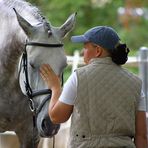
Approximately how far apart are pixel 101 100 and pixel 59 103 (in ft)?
0.87

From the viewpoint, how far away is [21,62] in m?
5.19

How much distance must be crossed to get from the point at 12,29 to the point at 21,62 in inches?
15.3

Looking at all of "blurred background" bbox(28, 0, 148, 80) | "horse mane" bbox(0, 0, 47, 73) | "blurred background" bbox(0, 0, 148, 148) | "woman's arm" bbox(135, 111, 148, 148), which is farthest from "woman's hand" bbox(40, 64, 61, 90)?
"blurred background" bbox(28, 0, 148, 80)

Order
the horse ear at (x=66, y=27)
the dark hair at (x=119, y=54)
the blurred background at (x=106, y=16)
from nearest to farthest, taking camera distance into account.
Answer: the dark hair at (x=119, y=54) → the horse ear at (x=66, y=27) → the blurred background at (x=106, y=16)

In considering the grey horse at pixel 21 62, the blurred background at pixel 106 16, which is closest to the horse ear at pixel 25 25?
the grey horse at pixel 21 62

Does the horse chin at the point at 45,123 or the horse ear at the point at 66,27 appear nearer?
the horse chin at the point at 45,123

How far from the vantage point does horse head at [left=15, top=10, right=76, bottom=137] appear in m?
4.77

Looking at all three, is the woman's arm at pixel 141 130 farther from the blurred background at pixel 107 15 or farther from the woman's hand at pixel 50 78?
the blurred background at pixel 107 15

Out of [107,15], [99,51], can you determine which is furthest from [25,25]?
[107,15]

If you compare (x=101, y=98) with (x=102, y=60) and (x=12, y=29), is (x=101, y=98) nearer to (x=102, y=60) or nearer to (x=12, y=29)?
(x=102, y=60)

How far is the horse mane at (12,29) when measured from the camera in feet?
17.4

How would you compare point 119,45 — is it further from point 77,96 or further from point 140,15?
point 140,15

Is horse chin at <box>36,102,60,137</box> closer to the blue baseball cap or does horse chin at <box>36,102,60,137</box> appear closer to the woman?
the woman

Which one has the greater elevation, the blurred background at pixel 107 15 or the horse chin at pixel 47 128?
the blurred background at pixel 107 15
